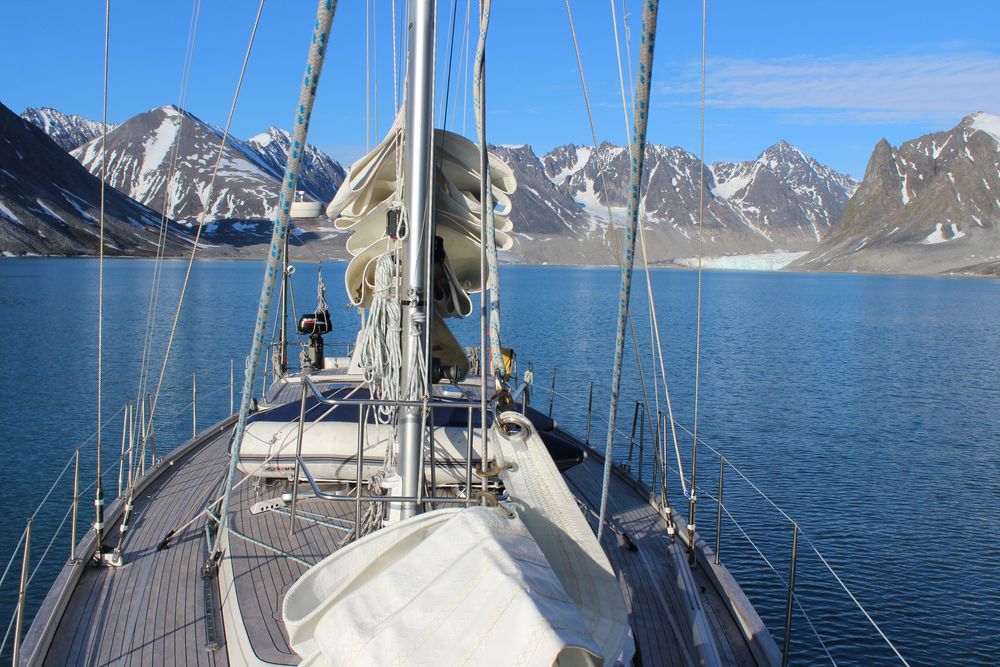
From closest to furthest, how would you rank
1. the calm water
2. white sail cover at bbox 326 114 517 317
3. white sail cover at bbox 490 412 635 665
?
white sail cover at bbox 490 412 635 665
white sail cover at bbox 326 114 517 317
the calm water

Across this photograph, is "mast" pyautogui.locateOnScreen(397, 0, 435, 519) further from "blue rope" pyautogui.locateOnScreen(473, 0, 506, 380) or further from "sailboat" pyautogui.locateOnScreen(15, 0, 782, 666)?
"blue rope" pyautogui.locateOnScreen(473, 0, 506, 380)

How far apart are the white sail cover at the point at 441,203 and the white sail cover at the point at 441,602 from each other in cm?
326

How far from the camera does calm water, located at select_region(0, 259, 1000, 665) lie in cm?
1207

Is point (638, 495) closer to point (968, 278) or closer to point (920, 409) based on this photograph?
point (920, 409)

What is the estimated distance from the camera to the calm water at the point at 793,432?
12066mm

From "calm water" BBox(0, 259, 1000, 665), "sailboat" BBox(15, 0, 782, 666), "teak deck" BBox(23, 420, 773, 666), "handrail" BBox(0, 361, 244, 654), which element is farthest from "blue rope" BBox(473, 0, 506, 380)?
"calm water" BBox(0, 259, 1000, 665)

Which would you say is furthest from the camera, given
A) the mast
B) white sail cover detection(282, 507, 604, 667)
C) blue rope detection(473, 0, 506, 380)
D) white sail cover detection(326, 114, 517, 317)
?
white sail cover detection(326, 114, 517, 317)

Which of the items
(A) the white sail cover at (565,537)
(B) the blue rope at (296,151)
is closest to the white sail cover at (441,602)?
(A) the white sail cover at (565,537)

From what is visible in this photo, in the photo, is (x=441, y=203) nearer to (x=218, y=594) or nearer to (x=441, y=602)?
(x=218, y=594)

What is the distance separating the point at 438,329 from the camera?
26.7 ft

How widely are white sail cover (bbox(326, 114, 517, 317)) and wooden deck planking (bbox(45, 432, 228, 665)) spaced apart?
3.03 meters

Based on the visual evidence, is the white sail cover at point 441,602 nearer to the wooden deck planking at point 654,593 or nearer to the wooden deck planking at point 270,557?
the wooden deck planking at point 270,557

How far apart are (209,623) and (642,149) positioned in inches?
193

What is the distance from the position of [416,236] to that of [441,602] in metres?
3.28
